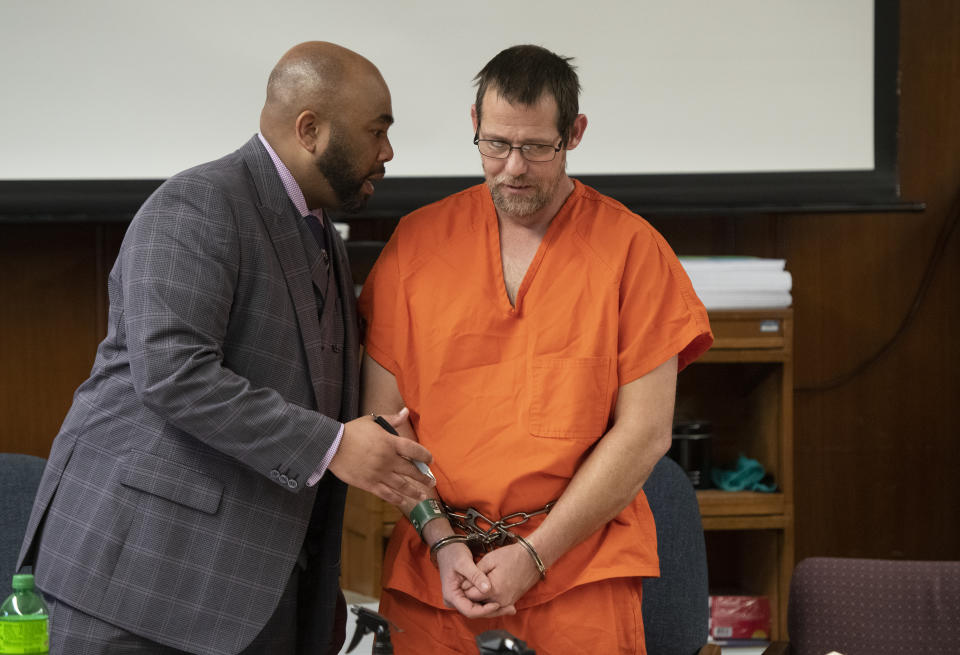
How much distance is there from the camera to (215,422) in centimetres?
132

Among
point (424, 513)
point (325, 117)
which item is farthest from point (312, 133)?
point (424, 513)

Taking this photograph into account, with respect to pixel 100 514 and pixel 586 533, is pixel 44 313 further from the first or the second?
pixel 586 533

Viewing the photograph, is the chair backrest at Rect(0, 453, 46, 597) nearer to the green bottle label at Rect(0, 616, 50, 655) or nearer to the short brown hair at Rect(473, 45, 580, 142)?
the green bottle label at Rect(0, 616, 50, 655)

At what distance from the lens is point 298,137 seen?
4.98ft

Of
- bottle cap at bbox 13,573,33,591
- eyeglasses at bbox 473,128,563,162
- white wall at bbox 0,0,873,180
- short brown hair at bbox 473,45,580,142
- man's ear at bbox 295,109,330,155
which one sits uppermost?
white wall at bbox 0,0,873,180

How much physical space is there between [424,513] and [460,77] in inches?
→ 58.3

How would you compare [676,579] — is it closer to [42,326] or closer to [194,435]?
[194,435]

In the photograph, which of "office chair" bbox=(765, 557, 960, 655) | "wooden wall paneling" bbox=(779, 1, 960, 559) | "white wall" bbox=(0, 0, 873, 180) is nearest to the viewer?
"office chair" bbox=(765, 557, 960, 655)

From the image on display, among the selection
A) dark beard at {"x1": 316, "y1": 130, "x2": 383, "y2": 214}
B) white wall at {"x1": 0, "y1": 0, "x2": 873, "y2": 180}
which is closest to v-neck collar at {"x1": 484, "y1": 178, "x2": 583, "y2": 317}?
dark beard at {"x1": 316, "y1": 130, "x2": 383, "y2": 214}

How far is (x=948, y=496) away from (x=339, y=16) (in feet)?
7.11

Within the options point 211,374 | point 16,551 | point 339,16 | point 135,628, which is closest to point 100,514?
point 135,628

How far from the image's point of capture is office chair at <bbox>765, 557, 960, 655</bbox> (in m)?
1.76

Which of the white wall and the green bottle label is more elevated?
the white wall

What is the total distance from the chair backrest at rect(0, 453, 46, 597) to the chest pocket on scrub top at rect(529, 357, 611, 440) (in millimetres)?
981
